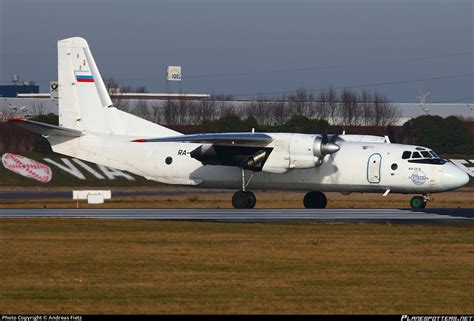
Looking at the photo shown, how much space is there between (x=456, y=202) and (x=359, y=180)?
35.4 ft

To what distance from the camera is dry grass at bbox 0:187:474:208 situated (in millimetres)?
43906

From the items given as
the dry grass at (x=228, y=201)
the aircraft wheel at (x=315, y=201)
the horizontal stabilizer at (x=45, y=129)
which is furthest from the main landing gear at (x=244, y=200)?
the horizontal stabilizer at (x=45, y=129)

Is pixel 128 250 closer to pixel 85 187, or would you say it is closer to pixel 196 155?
pixel 196 155

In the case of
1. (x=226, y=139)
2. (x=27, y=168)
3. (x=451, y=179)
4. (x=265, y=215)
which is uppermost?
(x=226, y=139)

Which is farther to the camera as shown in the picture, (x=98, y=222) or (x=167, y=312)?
(x=98, y=222)

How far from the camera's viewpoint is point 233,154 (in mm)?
39844

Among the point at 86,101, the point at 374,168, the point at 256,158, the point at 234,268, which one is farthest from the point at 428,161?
the point at 234,268

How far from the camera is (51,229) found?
2880 cm

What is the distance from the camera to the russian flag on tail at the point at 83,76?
43.7 m

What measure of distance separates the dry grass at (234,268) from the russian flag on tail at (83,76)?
14681 millimetres

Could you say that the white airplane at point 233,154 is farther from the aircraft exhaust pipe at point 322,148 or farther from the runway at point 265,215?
the runway at point 265,215

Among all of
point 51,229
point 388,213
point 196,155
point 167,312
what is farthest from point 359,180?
point 167,312

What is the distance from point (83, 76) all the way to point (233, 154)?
8.70 m

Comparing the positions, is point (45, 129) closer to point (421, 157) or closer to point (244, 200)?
point (244, 200)
